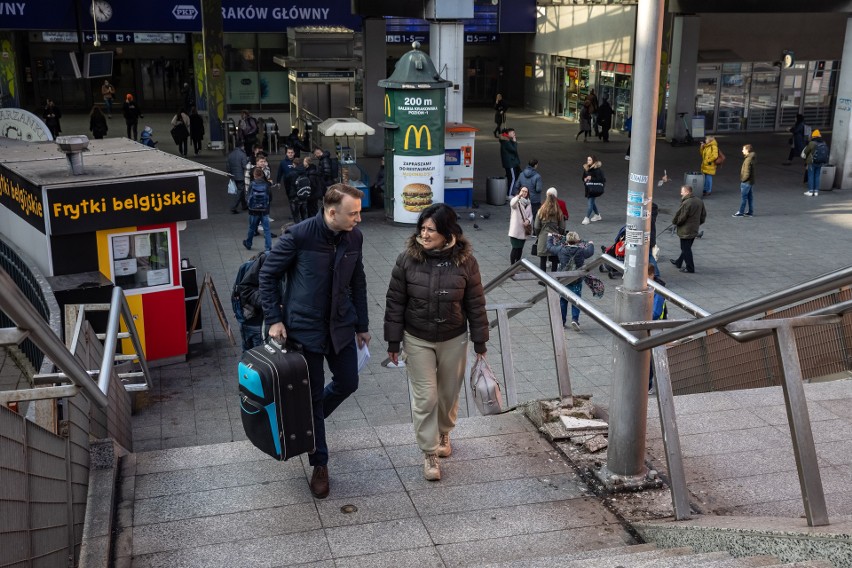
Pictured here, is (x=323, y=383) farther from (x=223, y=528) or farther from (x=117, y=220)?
(x=117, y=220)

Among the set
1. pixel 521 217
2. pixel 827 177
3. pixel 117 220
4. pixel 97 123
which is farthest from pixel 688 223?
pixel 97 123

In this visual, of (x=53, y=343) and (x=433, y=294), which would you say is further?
(x=433, y=294)

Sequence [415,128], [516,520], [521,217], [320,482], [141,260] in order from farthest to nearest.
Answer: [415,128], [521,217], [141,260], [320,482], [516,520]

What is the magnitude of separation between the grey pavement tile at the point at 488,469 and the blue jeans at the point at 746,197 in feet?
49.8

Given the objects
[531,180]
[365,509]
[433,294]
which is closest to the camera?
[365,509]

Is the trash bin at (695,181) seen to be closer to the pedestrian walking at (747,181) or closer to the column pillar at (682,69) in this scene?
the pedestrian walking at (747,181)

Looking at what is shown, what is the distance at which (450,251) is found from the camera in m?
5.05

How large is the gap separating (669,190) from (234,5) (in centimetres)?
1534

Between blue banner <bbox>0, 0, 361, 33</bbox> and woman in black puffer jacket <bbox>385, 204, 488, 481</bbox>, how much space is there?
2516cm

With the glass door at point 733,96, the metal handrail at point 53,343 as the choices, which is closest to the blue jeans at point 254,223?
the metal handrail at point 53,343

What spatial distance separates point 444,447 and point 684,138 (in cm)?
2636

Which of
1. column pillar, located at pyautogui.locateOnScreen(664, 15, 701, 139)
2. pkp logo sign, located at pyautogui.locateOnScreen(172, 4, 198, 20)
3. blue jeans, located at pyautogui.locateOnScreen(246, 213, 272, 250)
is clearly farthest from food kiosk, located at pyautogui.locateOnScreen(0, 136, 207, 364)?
column pillar, located at pyautogui.locateOnScreen(664, 15, 701, 139)

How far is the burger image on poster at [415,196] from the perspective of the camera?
1822 cm

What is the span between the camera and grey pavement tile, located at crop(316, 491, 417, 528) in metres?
4.70
